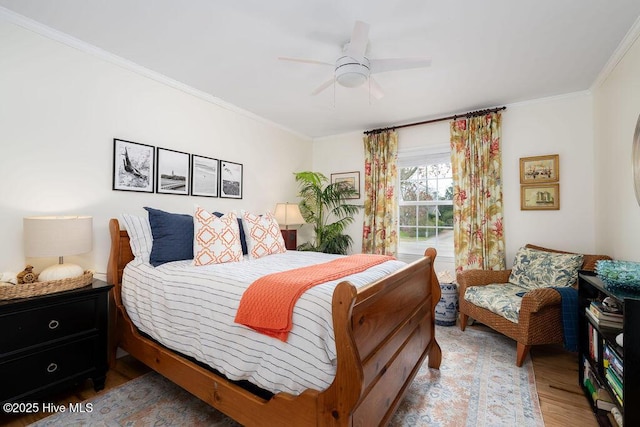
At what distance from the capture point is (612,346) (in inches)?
59.5

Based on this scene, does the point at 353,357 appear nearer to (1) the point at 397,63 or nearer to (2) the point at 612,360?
(2) the point at 612,360

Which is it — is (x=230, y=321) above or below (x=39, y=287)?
below

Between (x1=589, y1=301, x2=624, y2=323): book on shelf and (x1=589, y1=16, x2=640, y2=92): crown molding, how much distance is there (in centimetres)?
190

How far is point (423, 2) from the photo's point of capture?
1.78m

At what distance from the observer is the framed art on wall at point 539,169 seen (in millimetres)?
3139

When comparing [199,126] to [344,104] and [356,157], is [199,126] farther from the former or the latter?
[356,157]

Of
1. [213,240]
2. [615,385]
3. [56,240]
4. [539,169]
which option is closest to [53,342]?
[56,240]

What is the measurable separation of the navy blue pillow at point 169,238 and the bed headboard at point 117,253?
0.23m

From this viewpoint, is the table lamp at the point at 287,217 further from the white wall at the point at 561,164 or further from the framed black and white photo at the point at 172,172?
the white wall at the point at 561,164

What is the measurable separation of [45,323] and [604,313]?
3.28 metres

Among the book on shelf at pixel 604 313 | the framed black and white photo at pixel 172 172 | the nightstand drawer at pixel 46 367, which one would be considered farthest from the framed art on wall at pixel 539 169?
the nightstand drawer at pixel 46 367

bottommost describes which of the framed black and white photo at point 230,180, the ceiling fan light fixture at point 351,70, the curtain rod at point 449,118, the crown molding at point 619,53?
the framed black and white photo at point 230,180

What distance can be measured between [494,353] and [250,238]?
241 cm

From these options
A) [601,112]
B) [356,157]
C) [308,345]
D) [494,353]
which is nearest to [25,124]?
[308,345]
